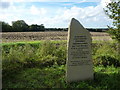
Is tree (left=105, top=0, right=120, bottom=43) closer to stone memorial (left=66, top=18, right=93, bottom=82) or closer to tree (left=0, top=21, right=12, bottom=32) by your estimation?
stone memorial (left=66, top=18, right=93, bottom=82)

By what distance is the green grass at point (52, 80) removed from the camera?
19.0 feet

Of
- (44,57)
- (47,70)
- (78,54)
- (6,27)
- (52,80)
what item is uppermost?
(6,27)

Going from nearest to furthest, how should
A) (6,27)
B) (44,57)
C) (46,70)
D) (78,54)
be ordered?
(78,54)
(46,70)
(44,57)
(6,27)

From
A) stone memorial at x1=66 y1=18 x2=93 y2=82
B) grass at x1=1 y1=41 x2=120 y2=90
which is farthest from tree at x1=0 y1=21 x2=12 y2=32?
stone memorial at x1=66 y1=18 x2=93 y2=82

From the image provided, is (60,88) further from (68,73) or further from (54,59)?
(54,59)

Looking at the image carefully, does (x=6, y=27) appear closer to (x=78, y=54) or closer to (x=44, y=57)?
(x=44, y=57)

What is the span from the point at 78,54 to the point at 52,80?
1196 mm

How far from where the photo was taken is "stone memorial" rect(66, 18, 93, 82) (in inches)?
238

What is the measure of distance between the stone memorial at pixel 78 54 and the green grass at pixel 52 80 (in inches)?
10.4

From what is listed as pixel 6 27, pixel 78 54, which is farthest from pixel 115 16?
pixel 6 27

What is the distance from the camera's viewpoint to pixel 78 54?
20.2ft

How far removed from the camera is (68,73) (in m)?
6.09

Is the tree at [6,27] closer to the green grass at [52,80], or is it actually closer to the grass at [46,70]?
the grass at [46,70]

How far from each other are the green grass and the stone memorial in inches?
10.4
